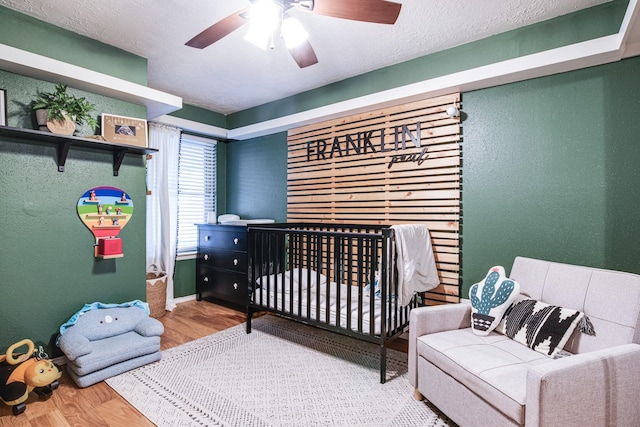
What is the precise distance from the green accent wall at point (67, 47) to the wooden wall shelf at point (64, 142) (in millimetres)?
614

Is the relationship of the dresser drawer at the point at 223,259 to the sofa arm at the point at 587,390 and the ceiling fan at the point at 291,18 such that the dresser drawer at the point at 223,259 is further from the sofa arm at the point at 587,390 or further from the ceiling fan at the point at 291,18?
the sofa arm at the point at 587,390

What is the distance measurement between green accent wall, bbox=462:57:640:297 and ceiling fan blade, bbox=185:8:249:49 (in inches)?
77.0

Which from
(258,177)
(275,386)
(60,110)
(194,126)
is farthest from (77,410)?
(194,126)

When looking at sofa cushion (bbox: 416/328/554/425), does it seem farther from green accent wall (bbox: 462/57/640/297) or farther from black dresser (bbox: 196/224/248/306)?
black dresser (bbox: 196/224/248/306)

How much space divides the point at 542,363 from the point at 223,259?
3.29 meters

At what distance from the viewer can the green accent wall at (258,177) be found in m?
4.11

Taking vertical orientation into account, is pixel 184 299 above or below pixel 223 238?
below

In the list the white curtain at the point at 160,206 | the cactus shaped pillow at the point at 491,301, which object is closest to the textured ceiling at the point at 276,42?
the white curtain at the point at 160,206

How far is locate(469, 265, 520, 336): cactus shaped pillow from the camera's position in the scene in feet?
6.41

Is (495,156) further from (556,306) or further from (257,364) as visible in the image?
(257,364)

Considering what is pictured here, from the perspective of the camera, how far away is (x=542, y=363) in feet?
4.43

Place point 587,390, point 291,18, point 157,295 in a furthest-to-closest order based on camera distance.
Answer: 1. point 157,295
2. point 291,18
3. point 587,390

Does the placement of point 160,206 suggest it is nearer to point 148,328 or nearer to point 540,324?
point 148,328

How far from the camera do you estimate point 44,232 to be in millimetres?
2381
